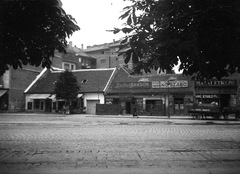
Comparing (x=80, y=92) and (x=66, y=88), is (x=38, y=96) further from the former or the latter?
(x=66, y=88)

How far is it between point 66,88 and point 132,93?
33.1 feet

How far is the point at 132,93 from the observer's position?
41.8 m

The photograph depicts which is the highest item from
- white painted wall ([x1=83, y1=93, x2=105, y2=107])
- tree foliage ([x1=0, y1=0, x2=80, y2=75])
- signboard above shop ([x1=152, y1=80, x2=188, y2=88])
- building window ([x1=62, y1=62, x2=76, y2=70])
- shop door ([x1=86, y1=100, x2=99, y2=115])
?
building window ([x1=62, y1=62, x2=76, y2=70])

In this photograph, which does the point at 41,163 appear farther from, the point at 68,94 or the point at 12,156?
the point at 68,94

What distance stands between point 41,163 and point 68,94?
34.3 meters

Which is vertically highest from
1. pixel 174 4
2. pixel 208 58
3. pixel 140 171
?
pixel 174 4

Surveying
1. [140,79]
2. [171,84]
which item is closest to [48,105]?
[140,79]

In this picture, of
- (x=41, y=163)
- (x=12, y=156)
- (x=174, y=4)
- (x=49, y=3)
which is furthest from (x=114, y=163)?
(x=49, y=3)

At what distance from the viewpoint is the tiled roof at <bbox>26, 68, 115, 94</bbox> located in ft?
146

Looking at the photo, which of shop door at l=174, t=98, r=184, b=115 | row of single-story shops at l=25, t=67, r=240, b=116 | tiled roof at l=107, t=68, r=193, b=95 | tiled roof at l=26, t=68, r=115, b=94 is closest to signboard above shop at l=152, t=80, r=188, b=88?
row of single-story shops at l=25, t=67, r=240, b=116

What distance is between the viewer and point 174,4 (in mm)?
6070

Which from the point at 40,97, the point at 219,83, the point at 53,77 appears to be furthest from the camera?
the point at 53,77

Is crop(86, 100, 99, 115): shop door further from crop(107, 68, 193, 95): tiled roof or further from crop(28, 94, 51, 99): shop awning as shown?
crop(28, 94, 51, 99): shop awning

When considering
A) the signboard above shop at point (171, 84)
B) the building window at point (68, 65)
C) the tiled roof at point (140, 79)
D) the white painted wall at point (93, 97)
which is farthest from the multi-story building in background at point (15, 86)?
the signboard above shop at point (171, 84)
